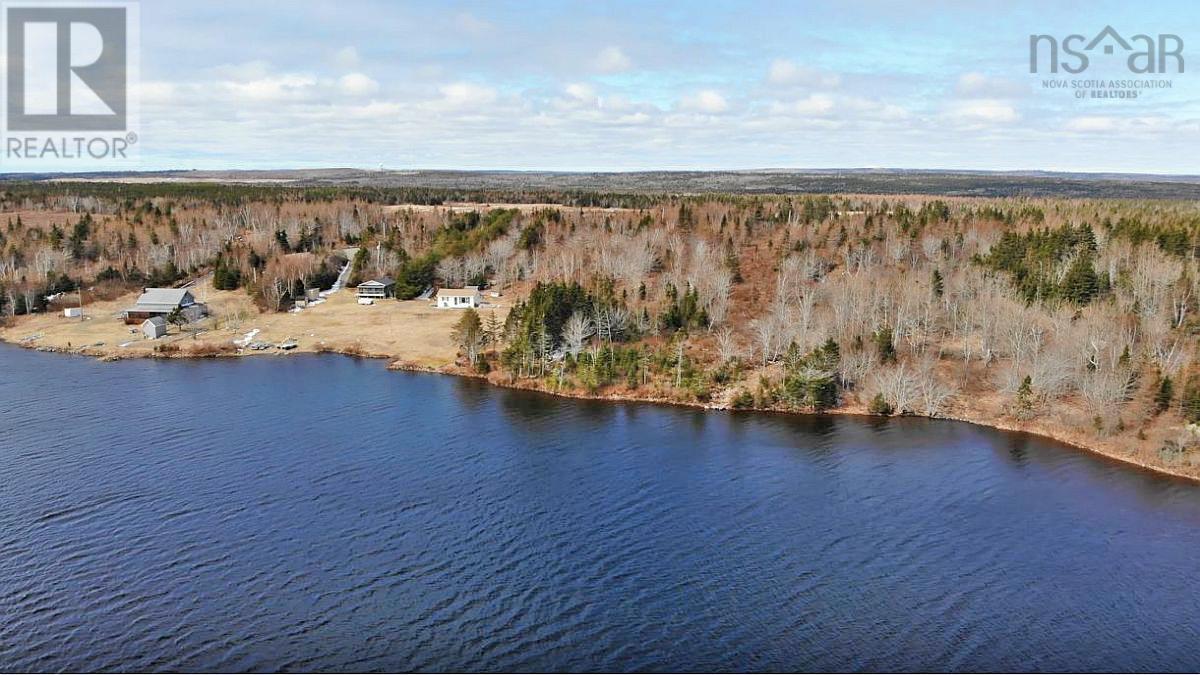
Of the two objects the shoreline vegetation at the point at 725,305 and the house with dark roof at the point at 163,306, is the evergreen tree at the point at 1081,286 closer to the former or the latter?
the shoreline vegetation at the point at 725,305

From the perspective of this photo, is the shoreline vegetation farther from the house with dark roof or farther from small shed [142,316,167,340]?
the house with dark roof

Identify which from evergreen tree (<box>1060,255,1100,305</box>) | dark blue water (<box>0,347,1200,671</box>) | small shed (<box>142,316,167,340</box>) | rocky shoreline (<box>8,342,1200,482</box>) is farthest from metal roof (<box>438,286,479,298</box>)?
evergreen tree (<box>1060,255,1100,305</box>)

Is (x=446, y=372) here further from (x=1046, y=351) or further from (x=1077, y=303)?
(x=1077, y=303)

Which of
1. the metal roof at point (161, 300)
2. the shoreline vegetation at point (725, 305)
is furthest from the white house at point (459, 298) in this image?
the metal roof at point (161, 300)

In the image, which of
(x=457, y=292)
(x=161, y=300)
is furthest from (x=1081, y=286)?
(x=161, y=300)

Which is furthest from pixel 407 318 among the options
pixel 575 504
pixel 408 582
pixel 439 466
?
pixel 408 582
